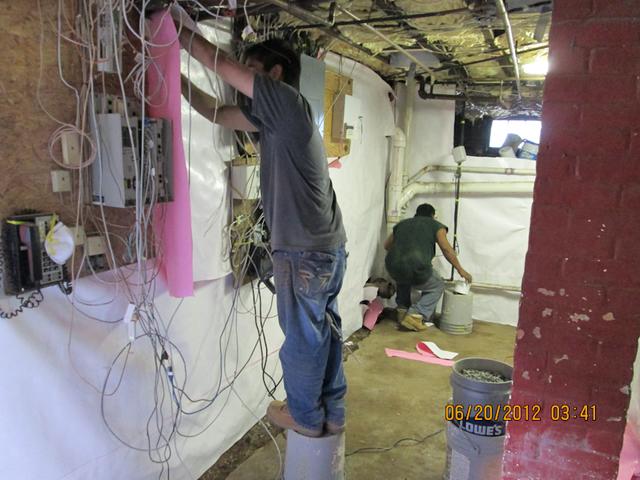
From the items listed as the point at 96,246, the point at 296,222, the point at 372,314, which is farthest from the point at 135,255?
the point at 372,314

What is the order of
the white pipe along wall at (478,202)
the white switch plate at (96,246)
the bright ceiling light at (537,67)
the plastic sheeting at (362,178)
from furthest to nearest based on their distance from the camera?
the white pipe along wall at (478,202)
the plastic sheeting at (362,178)
the bright ceiling light at (537,67)
the white switch plate at (96,246)

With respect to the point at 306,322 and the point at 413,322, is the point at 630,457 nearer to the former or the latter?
the point at 306,322

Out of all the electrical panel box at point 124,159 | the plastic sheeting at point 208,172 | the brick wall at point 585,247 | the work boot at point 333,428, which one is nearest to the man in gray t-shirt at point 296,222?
the work boot at point 333,428

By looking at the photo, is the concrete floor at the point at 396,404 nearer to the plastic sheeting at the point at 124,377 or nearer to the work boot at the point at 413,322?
the work boot at the point at 413,322

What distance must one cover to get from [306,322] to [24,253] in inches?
37.1

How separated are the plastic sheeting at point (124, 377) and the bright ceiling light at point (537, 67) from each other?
8.24 ft

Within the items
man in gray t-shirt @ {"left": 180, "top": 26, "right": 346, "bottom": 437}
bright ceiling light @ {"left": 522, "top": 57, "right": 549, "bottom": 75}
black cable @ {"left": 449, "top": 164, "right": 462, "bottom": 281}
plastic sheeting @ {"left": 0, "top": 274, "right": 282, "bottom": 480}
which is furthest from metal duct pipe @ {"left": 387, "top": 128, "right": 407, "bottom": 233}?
man in gray t-shirt @ {"left": 180, "top": 26, "right": 346, "bottom": 437}

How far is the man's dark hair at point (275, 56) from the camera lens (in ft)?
6.17

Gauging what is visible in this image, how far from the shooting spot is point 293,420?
76.9 inches

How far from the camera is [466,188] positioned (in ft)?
14.9

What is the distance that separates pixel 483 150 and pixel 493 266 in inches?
45.1


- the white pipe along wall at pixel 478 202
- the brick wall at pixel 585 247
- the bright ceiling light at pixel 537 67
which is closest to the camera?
the brick wall at pixel 585 247

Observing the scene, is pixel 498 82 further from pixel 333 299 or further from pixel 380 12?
pixel 333 299

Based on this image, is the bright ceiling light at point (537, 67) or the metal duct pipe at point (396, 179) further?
the metal duct pipe at point (396, 179)
